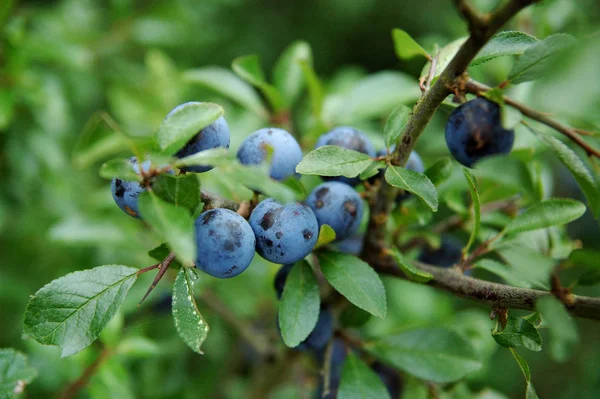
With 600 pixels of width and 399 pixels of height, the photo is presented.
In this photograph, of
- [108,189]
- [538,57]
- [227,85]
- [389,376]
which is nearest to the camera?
[538,57]

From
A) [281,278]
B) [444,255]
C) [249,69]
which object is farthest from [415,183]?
[249,69]

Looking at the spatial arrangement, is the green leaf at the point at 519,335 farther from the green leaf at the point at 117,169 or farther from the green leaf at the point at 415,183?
the green leaf at the point at 117,169

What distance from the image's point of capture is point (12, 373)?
1.23 m

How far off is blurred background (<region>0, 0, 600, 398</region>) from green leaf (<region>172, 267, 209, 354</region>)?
642 mm

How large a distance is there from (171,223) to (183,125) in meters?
0.21

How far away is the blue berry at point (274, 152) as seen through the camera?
1.17 meters

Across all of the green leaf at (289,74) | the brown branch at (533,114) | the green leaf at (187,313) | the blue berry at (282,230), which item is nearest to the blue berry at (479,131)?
the brown branch at (533,114)

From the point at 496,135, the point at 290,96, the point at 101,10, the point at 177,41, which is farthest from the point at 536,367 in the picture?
the point at 101,10

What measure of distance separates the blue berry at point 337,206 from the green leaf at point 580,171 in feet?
1.45

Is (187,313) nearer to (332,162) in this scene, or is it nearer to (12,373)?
(332,162)

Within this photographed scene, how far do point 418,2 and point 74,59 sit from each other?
9.33ft

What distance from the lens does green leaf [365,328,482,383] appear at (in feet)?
4.68

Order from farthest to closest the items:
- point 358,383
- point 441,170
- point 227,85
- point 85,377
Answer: point 227,85, point 85,377, point 358,383, point 441,170

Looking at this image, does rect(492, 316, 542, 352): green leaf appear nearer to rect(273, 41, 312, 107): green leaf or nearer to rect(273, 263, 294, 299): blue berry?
rect(273, 263, 294, 299): blue berry
